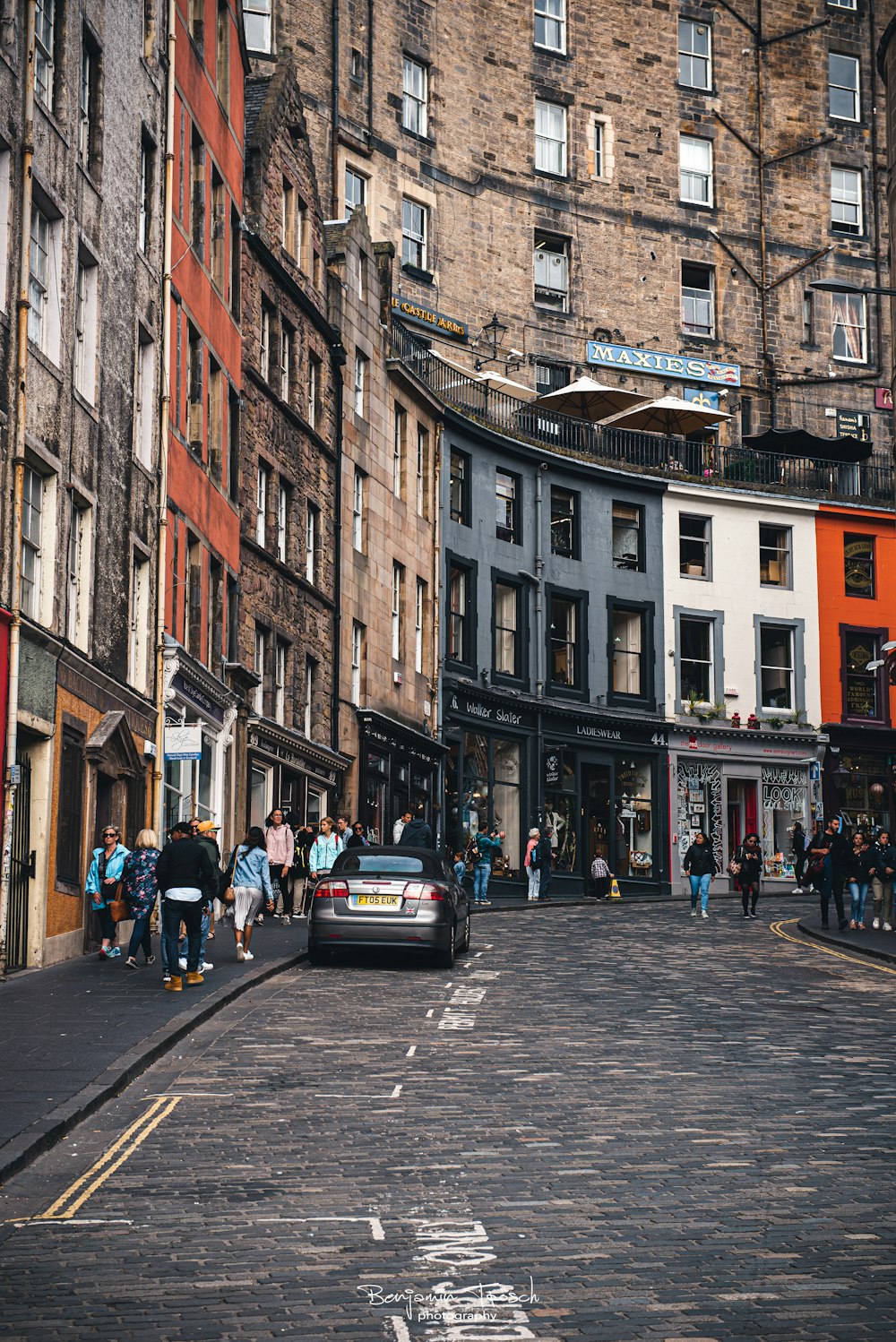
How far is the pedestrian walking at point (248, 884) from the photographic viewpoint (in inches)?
864

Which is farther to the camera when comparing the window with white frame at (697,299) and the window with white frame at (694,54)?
the window with white frame at (694,54)

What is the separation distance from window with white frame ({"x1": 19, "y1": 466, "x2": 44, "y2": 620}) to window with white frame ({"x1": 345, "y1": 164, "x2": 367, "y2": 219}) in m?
28.7

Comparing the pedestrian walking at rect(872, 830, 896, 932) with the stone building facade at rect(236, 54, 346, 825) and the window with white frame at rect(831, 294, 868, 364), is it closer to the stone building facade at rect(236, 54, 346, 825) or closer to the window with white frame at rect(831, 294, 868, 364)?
the stone building facade at rect(236, 54, 346, 825)

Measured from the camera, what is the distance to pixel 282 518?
124 feet

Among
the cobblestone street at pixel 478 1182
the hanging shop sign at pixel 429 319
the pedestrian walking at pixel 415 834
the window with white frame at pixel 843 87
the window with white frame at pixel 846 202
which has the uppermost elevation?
the window with white frame at pixel 843 87

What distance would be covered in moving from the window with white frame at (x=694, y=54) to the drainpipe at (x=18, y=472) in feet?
134

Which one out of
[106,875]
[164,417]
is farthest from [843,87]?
[106,875]

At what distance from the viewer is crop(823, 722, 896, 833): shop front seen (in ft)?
175

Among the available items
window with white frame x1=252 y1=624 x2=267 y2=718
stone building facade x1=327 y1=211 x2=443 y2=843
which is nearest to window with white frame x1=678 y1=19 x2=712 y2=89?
stone building facade x1=327 y1=211 x2=443 y2=843

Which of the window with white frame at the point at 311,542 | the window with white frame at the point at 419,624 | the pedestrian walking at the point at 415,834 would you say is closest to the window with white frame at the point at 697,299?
the window with white frame at the point at 419,624

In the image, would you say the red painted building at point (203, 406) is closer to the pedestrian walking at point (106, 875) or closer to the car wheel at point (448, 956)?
the pedestrian walking at point (106, 875)

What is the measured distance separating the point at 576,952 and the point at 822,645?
3006 centimetres

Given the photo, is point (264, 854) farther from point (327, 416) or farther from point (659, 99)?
point (659, 99)

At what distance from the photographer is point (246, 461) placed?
Answer: 35.3m
